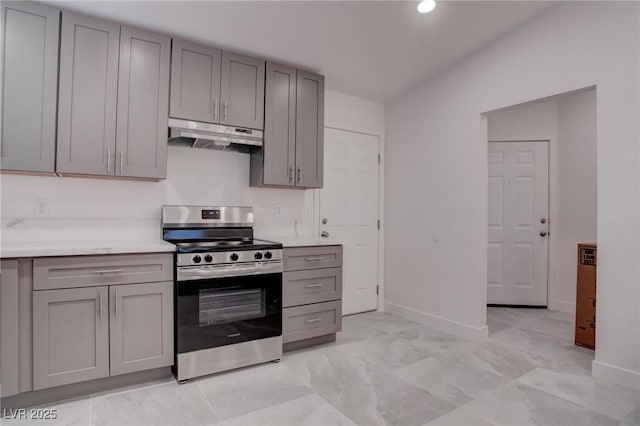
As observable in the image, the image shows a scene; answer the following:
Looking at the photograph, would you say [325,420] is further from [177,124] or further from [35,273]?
[177,124]

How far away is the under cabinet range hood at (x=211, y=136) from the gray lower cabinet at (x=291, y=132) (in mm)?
135

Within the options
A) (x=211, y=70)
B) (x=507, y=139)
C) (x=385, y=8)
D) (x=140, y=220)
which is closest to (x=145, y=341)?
(x=140, y=220)

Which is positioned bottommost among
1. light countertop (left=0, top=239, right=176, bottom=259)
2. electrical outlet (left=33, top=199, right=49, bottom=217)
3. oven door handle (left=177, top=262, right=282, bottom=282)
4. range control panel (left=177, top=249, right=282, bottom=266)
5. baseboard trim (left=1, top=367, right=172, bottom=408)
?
baseboard trim (left=1, top=367, right=172, bottom=408)

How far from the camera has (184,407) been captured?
215 centimetres

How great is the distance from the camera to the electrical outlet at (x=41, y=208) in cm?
257

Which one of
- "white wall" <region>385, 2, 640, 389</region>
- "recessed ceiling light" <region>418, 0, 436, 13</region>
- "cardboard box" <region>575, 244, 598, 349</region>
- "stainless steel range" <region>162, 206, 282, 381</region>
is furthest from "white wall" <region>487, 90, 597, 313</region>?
"stainless steel range" <region>162, 206, 282, 381</region>

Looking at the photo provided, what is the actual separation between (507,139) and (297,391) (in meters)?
4.06

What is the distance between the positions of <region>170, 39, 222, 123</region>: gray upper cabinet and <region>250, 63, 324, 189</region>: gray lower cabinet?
47 centimetres

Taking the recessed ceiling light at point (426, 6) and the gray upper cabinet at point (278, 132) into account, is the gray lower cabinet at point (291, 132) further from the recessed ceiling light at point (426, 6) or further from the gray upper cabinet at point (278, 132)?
the recessed ceiling light at point (426, 6)

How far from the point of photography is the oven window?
252cm

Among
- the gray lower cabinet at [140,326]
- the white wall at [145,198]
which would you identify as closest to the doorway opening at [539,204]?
the white wall at [145,198]

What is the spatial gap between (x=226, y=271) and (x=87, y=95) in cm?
155

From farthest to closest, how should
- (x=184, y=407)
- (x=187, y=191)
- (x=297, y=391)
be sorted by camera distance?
(x=187, y=191)
(x=297, y=391)
(x=184, y=407)

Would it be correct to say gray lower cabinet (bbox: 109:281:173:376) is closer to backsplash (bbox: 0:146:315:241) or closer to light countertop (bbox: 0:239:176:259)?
light countertop (bbox: 0:239:176:259)
